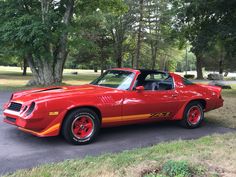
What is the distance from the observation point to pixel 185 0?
14.9 m

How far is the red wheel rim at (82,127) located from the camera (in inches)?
239

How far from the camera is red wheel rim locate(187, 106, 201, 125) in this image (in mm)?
7869

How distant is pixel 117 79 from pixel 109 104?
1.01 m

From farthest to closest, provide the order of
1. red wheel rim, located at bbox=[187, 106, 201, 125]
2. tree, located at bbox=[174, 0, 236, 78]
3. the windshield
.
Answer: tree, located at bbox=[174, 0, 236, 78] → red wheel rim, located at bbox=[187, 106, 201, 125] → the windshield

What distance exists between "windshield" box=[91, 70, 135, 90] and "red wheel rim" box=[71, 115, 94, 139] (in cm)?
111

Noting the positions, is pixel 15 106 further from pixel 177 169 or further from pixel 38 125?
pixel 177 169

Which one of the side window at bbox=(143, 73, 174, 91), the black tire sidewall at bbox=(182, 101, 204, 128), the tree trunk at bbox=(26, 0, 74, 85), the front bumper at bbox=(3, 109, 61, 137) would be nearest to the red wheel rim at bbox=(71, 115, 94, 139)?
the front bumper at bbox=(3, 109, 61, 137)

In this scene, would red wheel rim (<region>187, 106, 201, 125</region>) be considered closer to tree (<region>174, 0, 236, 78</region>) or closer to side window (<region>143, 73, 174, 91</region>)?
side window (<region>143, 73, 174, 91</region>)

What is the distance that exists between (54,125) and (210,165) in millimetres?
2769

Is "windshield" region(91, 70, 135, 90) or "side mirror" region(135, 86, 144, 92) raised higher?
"windshield" region(91, 70, 135, 90)

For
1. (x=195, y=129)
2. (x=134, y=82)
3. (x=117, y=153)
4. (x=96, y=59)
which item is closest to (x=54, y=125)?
(x=117, y=153)

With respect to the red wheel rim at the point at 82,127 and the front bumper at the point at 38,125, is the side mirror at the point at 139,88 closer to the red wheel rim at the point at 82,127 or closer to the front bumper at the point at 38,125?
the red wheel rim at the point at 82,127

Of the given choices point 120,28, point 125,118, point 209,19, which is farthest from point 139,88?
point 120,28

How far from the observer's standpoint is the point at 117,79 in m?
7.29
